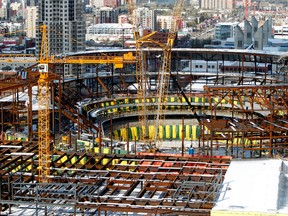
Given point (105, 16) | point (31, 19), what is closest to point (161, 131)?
point (31, 19)

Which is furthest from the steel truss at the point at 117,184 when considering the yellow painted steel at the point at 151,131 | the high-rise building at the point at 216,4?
the high-rise building at the point at 216,4

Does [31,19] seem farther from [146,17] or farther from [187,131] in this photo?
[187,131]

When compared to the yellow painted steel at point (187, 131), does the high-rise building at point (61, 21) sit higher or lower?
higher

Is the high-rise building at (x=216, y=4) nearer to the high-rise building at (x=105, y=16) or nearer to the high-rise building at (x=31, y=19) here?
the high-rise building at (x=105, y=16)

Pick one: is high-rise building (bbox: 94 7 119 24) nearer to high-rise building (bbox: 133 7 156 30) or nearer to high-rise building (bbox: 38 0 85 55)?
high-rise building (bbox: 133 7 156 30)

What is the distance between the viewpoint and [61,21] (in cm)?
6372

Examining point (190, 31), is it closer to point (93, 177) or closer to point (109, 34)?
point (109, 34)

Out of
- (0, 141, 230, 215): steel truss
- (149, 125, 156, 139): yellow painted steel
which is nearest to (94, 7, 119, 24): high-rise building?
(149, 125, 156, 139): yellow painted steel

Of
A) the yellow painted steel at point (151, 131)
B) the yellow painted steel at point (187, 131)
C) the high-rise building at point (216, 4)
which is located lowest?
the yellow painted steel at point (187, 131)

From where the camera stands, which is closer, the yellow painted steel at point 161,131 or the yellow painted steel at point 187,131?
the yellow painted steel at point 161,131

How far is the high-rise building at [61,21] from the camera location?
63.4 metres

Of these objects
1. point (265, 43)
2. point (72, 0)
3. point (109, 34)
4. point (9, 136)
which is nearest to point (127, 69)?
point (9, 136)

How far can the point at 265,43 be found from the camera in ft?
226

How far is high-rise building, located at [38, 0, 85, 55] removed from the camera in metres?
63.4
